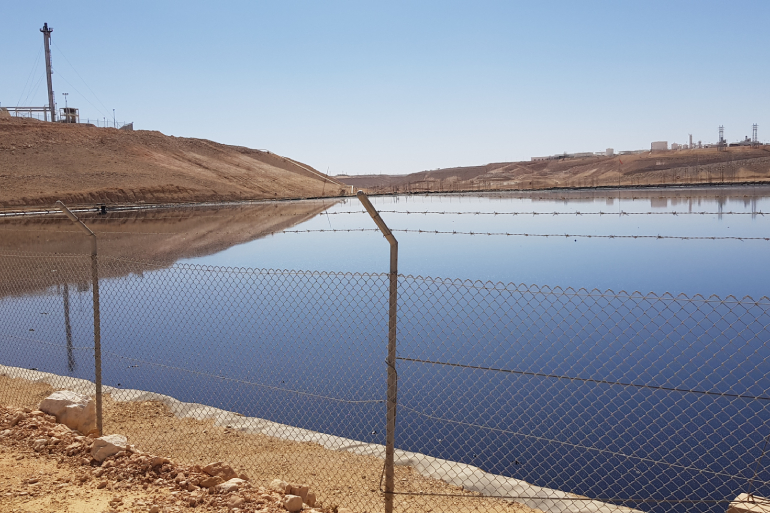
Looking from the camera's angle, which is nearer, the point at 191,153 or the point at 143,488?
the point at 143,488

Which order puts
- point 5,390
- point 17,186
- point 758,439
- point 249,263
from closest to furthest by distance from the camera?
point 758,439, point 5,390, point 249,263, point 17,186

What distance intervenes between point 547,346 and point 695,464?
4.26m

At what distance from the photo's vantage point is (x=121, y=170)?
2434 inches

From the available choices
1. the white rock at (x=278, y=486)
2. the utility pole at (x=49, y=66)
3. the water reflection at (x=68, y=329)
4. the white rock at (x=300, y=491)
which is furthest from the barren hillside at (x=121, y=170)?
the white rock at (x=300, y=491)

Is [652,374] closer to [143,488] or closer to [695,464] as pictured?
[695,464]

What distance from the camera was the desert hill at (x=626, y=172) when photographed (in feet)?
262

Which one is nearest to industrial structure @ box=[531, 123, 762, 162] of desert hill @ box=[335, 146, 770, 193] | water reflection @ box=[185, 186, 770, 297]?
desert hill @ box=[335, 146, 770, 193]

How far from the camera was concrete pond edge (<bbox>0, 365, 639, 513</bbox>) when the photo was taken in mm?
5754

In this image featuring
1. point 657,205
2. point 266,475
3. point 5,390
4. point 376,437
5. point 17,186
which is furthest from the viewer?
point 17,186

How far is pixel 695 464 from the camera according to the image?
22.1ft

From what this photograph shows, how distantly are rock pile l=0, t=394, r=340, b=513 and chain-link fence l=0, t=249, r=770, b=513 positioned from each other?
0.84m

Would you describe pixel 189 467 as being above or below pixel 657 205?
below

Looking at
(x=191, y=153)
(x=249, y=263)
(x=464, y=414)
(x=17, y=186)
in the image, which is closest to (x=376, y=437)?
(x=464, y=414)

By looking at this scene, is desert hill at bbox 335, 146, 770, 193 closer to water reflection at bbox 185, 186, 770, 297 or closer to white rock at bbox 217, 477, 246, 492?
water reflection at bbox 185, 186, 770, 297
